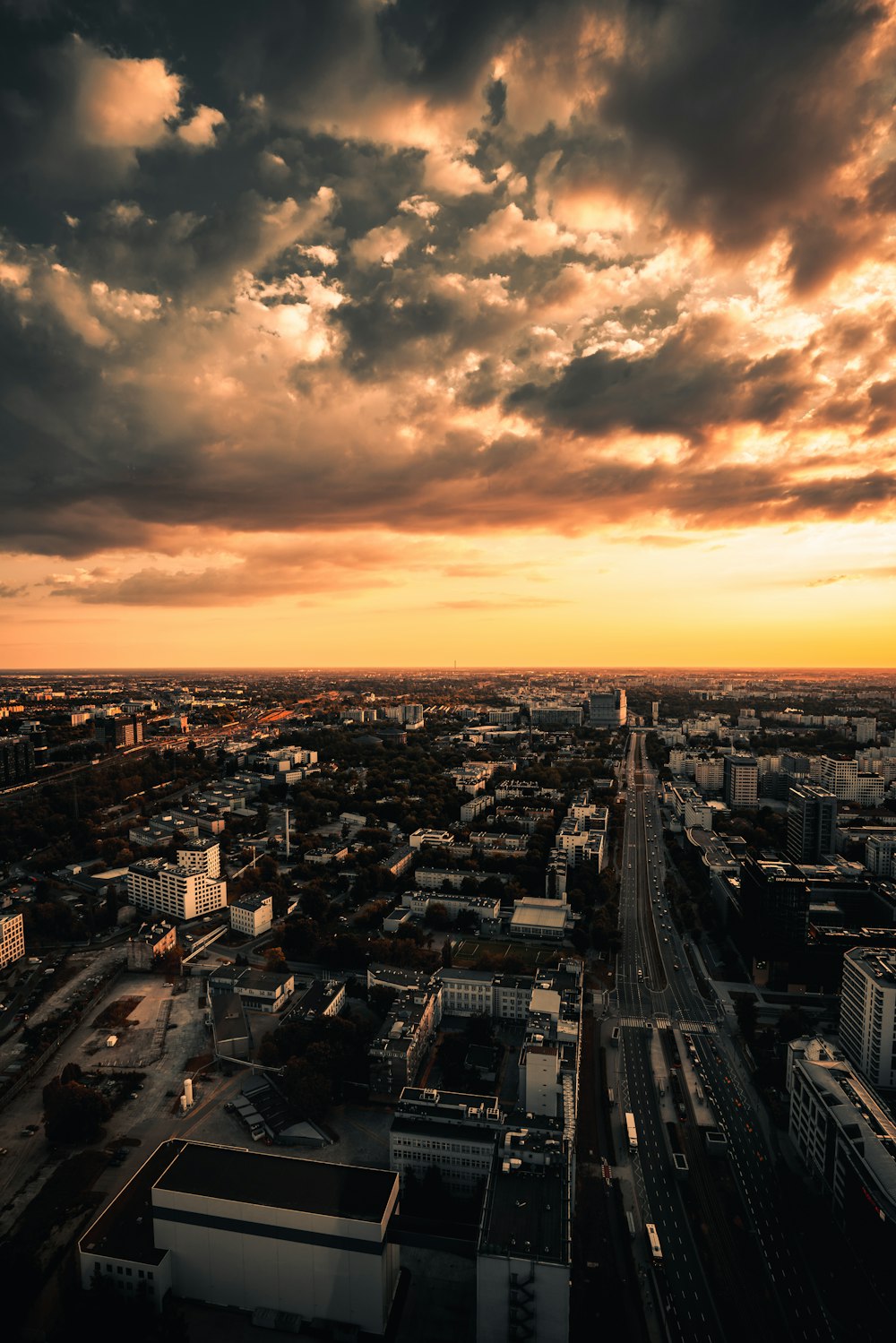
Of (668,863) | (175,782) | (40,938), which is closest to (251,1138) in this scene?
(40,938)

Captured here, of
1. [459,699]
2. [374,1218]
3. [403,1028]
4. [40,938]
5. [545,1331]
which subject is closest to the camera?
[545,1331]

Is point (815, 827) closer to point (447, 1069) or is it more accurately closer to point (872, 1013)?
point (872, 1013)

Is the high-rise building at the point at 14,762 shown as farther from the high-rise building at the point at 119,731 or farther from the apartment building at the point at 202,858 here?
the apartment building at the point at 202,858

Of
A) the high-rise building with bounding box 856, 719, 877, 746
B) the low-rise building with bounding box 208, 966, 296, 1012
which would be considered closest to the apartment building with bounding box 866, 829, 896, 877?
the low-rise building with bounding box 208, 966, 296, 1012

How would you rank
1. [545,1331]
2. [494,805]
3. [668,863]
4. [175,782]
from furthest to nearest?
[175,782] → [494,805] → [668,863] → [545,1331]

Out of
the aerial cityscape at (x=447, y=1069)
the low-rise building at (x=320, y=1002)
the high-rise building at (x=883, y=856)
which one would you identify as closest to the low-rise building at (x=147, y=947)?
the aerial cityscape at (x=447, y=1069)

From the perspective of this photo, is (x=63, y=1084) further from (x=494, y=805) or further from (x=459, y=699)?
(x=459, y=699)
